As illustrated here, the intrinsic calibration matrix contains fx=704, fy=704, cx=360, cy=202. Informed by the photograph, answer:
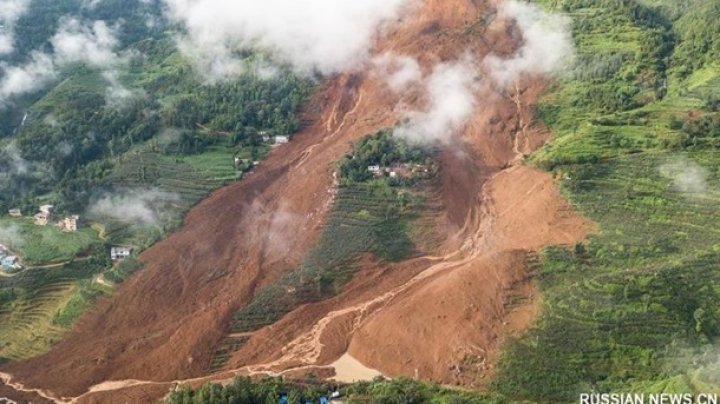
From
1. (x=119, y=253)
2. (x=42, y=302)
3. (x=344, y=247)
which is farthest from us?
(x=119, y=253)

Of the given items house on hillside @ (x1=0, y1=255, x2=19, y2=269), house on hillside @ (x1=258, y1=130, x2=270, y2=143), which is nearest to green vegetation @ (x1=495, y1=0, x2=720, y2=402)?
house on hillside @ (x1=258, y1=130, x2=270, y2=143)

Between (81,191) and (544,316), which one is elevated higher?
(81,191)

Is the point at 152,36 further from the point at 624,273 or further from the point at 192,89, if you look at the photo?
the point at 624,273

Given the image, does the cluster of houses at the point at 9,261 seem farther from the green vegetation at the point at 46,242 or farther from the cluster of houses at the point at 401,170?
the cluster of houses at the point at 401,170

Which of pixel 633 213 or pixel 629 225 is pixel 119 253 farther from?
pixel 633 213

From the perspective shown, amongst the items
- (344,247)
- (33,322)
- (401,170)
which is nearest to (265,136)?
(401,170)

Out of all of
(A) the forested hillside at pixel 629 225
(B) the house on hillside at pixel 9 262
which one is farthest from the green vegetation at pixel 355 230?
(B) the house on hillside at pixel 9 262

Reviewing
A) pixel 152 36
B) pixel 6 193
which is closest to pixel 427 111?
pixel 6 193
